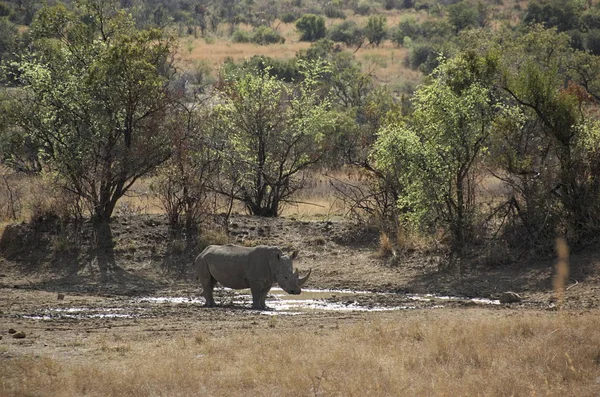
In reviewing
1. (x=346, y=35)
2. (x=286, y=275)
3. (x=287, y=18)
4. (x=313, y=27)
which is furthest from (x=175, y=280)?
(x=287, y=18)

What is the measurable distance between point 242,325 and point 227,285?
12.7 ft

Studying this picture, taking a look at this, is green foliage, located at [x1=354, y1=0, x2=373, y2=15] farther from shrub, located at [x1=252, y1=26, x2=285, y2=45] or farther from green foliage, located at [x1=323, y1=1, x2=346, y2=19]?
shrub, located at [x1=252, y1=26, x2=285, y2=45]

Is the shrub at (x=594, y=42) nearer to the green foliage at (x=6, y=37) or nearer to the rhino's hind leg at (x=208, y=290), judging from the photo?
the green foliage at (x=6, y=37)

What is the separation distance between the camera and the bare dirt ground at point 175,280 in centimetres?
1638

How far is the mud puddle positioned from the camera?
18.0 metres

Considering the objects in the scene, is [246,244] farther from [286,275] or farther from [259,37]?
[259,37]

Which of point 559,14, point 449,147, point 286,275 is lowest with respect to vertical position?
point 286,275

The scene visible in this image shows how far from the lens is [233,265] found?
19.9 m

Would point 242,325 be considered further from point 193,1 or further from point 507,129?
point 193,1

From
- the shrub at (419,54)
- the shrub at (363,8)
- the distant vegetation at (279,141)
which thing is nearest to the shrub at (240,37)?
the shrub at (419,54)

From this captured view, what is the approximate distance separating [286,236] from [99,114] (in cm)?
599

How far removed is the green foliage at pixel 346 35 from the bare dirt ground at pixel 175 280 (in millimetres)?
58306

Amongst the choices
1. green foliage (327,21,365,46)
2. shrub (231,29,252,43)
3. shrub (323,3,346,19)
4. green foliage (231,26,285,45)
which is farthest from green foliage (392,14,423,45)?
shrub (323,3,346,19)

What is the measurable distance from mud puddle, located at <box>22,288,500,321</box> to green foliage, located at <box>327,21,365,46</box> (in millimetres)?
62865
